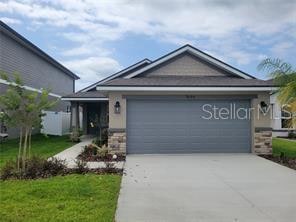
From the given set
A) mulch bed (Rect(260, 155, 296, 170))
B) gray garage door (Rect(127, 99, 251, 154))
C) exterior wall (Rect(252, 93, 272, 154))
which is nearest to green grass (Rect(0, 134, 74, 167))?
gray garage door (Rect(127, 99, 251, 154))

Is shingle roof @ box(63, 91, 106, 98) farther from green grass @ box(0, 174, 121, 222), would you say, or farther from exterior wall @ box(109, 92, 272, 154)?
green grass @ box(0, 174, 121, 222)

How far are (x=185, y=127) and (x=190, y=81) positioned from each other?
1.88 meters

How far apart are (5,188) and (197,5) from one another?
8.06m

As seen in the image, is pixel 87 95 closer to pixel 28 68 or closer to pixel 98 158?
pixel 28 68

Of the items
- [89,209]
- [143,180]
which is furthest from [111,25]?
[89,209]

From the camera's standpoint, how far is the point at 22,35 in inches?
947

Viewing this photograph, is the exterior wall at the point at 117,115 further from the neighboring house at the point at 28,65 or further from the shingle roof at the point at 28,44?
the shingle roof at the point at 28,44

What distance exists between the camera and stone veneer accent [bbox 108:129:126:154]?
51.4 ft

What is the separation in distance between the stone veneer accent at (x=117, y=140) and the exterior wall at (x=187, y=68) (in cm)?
377

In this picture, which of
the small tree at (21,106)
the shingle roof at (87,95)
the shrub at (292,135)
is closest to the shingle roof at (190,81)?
the small tree at (21,106)

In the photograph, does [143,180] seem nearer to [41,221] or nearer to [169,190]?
[169,190]

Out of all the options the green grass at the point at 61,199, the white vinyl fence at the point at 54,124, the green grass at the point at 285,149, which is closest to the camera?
the green grass at the point at 61,199

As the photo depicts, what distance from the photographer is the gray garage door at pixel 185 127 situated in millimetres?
15977

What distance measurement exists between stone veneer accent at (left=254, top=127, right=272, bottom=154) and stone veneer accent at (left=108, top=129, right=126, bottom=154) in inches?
205
